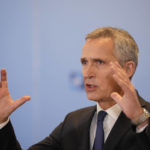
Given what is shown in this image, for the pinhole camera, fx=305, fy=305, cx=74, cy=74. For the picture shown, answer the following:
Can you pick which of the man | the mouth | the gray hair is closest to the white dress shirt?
the man

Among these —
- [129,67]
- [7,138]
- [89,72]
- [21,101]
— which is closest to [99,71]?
[89,72]

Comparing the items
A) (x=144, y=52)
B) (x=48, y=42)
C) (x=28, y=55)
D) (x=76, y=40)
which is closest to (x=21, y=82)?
(x=28, y=55)

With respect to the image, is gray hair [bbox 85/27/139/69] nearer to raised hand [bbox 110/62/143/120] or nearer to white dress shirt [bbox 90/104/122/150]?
white dress shirt [bbox 90/104/122/150]

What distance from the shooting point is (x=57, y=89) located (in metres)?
2.71

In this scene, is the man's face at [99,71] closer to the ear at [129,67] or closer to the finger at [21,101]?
the ear at [129,67]

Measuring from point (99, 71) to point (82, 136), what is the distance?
1.13ft

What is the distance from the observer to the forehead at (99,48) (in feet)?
5.09

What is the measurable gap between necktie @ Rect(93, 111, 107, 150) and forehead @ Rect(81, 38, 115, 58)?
0.30 metres

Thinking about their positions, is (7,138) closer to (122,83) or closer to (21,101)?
(21,101)

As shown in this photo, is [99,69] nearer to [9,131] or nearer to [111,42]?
[111,42]

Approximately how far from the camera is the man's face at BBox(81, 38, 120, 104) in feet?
5.06

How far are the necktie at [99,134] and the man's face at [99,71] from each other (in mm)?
85

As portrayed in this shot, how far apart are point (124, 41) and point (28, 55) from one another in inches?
51.5

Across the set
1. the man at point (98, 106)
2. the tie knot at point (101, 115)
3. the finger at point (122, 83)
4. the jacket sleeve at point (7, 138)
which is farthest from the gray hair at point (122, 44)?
the jacket sleeve at point (7, 138)
